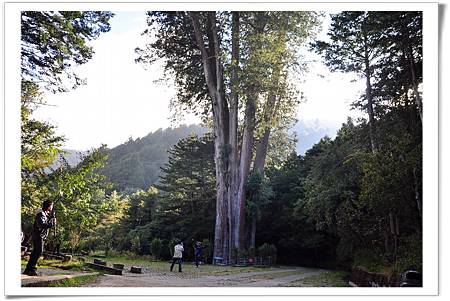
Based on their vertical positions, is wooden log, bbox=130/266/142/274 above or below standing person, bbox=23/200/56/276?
→ below

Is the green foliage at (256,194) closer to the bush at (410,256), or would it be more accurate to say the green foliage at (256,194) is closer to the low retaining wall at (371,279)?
the low retaining wall at (371,279)

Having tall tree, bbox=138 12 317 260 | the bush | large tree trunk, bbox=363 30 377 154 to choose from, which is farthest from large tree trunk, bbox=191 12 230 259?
the bush

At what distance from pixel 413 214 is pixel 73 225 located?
5.10 metres

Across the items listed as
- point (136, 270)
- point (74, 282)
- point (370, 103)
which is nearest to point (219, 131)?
point (370, 103)

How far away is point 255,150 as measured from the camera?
13547 millimetres

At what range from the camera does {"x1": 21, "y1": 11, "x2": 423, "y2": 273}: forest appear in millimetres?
6410

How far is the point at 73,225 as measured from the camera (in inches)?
291

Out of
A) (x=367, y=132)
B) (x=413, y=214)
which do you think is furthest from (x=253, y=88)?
(x=413, y=214)

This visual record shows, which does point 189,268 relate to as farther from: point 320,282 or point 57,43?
point 57,43

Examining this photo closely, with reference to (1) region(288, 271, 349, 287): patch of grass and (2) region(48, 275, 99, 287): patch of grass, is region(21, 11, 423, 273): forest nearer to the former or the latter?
(1) region(288, 271, 349, 287): patch of grass

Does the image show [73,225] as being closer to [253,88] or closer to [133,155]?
[253,88]

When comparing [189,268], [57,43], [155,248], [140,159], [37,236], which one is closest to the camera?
[37,236]

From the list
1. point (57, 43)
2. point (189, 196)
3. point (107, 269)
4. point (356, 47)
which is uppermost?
point (356, 47)
